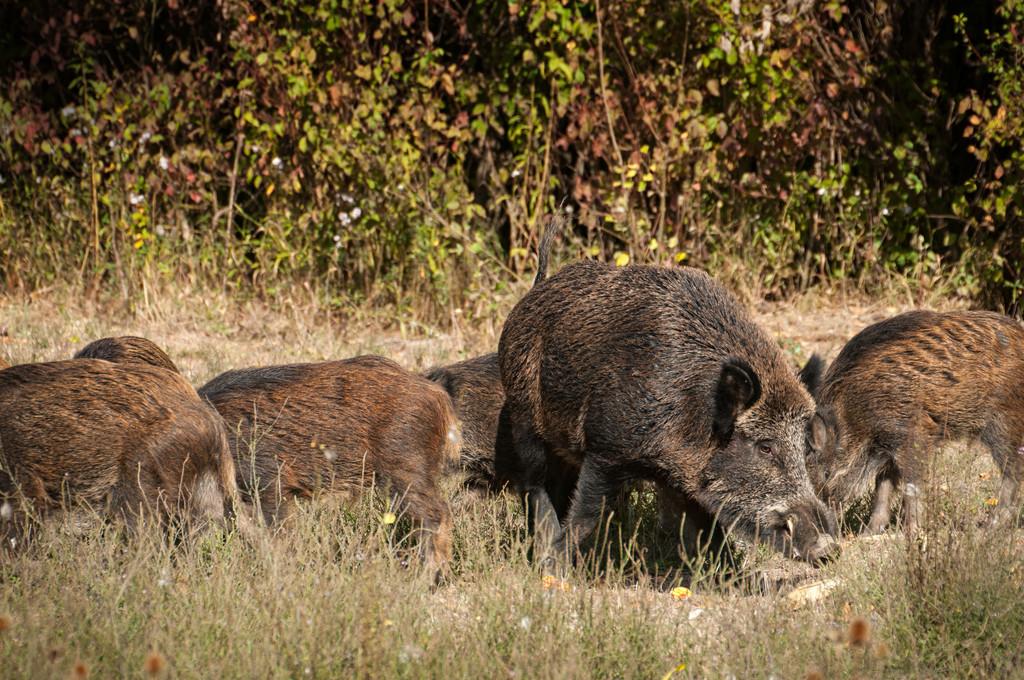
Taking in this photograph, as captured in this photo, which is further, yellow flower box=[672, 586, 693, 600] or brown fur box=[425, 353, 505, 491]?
brown fur box=[425, 353, 505, 491]

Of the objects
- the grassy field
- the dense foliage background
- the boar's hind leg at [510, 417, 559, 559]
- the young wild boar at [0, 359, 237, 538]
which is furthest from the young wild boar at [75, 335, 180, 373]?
the dense foliage background

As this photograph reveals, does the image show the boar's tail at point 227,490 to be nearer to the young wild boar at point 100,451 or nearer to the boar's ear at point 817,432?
the young wild boar at point 100,451

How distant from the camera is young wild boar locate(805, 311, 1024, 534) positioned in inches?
229

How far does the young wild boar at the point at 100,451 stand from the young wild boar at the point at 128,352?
0.75m

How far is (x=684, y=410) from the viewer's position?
4957 millimetres

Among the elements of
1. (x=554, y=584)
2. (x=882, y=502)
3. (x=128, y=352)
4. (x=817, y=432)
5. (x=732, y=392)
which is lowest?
(x=882, y=502)

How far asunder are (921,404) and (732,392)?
142 cm

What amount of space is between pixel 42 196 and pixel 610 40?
15.9 ft

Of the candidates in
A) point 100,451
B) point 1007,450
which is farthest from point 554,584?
point 1007,450

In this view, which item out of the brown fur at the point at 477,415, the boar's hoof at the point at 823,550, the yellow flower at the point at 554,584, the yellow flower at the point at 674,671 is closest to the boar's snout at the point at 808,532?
the boar's hoof at the point at 823,550

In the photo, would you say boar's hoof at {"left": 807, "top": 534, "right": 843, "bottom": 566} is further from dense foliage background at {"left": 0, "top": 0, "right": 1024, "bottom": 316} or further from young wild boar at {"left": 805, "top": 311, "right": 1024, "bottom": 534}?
dense foliage background at {"left": 0, "top": 0, "right": 1024, "bottom": 316}

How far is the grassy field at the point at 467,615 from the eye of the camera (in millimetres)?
3674

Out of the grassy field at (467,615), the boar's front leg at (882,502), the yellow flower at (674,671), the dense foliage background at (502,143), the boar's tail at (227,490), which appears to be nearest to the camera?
the grassy field at (467,615)

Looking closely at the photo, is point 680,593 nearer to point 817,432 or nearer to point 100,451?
point 817,432
